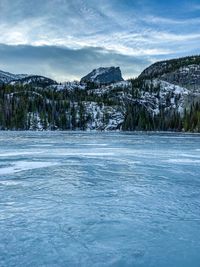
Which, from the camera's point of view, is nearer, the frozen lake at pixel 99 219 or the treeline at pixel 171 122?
the frozen lake at pixel 99 219

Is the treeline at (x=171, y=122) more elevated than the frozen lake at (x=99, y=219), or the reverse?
the treeline at (x=171, y=122)

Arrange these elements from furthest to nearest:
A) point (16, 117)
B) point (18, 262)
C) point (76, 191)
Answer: point (16, 117), point (76, 191), point (18, 262)

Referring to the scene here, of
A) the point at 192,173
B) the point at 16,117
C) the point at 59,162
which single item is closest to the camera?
the point at 192,173

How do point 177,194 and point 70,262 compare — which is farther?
point 177,194

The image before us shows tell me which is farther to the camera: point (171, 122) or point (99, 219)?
point (171, 122)

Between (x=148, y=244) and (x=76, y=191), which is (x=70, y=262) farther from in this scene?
(x=76, y=191)

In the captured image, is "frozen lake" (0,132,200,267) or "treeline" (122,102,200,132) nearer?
"frozen lake" (0,132,200,267)

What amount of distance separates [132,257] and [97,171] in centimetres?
1615

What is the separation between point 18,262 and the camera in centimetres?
1030

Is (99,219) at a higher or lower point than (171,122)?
lower

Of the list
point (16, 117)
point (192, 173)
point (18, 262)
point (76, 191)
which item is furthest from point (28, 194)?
point (16, 117)

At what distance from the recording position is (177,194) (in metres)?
19.0

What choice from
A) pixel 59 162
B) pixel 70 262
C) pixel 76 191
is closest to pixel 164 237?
pixel 70 262

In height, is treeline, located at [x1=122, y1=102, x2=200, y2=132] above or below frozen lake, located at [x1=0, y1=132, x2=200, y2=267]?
above
